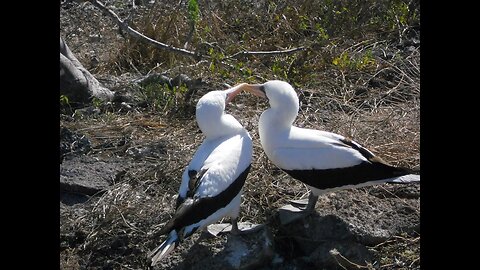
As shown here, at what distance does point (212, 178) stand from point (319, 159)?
694 millimetres

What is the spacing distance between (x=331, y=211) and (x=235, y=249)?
674 millimetres

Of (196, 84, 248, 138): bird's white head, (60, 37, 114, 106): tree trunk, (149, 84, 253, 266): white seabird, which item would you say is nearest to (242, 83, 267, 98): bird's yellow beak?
(149, 84, 253, 266): white seabird

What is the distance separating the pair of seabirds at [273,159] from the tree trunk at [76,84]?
203cm

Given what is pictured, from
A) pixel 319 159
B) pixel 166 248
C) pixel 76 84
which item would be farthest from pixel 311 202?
pixel 76 84

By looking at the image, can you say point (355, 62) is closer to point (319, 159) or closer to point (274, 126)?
point (274, 126)

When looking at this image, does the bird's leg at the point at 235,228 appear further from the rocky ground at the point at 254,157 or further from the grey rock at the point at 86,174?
the grey rock at the point at 86,174

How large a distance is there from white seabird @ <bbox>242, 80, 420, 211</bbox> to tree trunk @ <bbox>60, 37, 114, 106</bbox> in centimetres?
230

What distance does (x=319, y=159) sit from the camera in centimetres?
521

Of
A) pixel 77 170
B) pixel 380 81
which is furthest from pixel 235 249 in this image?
pixel 380 81

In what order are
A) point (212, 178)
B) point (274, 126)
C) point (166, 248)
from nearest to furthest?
point (166, 248), point (212, 178), point (274, 126)

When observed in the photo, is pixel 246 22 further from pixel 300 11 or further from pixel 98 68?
pixel 98 68

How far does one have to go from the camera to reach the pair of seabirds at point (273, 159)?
16.2 ft

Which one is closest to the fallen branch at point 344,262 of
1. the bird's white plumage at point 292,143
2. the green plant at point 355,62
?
the bird's white plumage at point 292,143

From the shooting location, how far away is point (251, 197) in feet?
18.6
